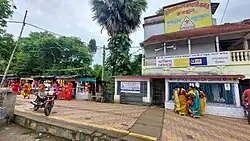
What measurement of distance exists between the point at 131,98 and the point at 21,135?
279 inches

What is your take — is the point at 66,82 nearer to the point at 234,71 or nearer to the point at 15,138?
the point at 15,138

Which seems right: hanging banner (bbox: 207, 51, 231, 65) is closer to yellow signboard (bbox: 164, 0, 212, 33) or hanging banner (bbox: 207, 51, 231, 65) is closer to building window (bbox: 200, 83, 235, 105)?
building window (bbox: 200, 83, 235, 105)

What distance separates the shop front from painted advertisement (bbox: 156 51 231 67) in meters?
1.25

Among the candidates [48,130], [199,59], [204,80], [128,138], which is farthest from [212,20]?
[48,130]

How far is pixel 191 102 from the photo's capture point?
7195 millimetres

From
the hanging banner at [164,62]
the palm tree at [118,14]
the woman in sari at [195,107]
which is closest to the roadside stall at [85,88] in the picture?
the palm tree at [118,14]

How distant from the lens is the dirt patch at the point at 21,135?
15.1ft

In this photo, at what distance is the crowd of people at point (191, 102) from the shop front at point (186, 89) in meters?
0.78

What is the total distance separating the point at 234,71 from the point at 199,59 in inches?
76.2

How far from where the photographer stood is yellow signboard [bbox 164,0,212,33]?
11.3 m

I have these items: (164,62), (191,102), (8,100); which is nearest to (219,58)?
(164,62)

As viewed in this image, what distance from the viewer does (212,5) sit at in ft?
38.4

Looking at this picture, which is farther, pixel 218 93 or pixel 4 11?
pixel 4 11

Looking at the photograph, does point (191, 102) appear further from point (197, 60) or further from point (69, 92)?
point (69, 92)
